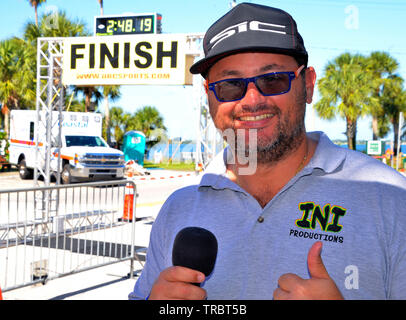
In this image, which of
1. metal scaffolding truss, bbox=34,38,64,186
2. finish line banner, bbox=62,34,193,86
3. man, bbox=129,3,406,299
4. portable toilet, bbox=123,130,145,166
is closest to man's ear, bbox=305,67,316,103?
man, bbox=129,3,406,299

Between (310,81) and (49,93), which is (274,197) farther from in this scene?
(49,93)

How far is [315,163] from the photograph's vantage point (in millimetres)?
1706

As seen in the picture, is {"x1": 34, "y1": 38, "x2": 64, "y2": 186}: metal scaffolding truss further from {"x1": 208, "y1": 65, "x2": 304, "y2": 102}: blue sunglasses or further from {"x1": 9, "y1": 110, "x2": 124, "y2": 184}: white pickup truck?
{"x1": 208, "y1": 65, "x2": 304, "y2": 102}: blue sunglasses

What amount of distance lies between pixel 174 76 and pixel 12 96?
82.3ft

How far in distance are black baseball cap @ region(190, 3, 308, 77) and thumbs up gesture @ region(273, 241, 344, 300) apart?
812 mm

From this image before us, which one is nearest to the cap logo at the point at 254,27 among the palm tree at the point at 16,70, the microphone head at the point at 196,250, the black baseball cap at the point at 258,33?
the black baseball cap at the point at 258,33

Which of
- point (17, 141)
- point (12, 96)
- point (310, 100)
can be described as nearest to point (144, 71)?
point (310, 100)

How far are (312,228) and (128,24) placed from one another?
9.02m

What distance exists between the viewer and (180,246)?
143cm

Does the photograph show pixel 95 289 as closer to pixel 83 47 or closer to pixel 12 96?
pixel 83 47

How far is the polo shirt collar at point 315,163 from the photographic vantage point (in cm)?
169

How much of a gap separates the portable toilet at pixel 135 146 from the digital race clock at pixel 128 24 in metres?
17.1

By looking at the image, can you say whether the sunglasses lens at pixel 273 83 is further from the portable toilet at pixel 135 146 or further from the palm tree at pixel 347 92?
the palm tree at pixel 347 92
